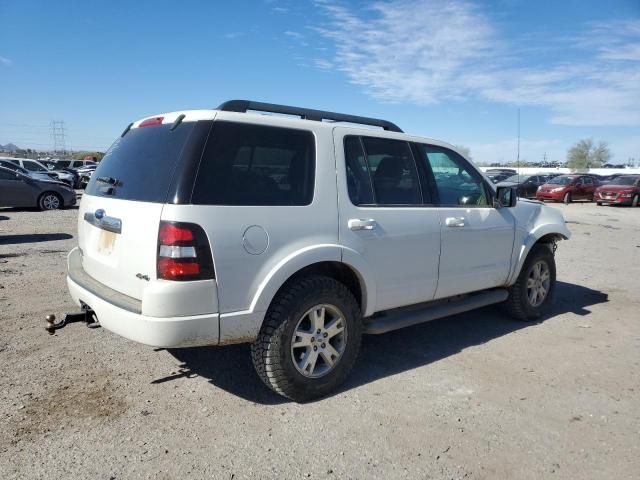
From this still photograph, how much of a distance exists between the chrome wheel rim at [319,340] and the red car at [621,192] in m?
25.3

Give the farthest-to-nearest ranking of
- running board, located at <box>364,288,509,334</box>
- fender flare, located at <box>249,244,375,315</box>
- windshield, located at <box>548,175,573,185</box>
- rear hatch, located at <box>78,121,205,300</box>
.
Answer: windshield, located at <box>548,175,573,185</box>, running board, located at <box>364,288,509,334</box>, fender flare, located at <box>249,244,375,315</box>, rear hatch, located at <box>78,121,205,300</box>

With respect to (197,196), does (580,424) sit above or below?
below

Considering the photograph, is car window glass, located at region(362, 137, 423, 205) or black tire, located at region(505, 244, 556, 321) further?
black tire, located at region(505, 244, 556, 321)

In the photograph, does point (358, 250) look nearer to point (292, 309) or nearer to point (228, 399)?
point (292, 309)

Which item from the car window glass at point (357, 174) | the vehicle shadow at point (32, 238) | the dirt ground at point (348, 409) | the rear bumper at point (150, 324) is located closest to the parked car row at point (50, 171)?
the vehicle shadow at point (32, 238)

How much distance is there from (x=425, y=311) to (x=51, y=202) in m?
15.6

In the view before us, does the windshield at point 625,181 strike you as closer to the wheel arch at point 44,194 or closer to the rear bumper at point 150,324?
the wheel arch at point 44,194

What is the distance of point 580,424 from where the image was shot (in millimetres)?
3199

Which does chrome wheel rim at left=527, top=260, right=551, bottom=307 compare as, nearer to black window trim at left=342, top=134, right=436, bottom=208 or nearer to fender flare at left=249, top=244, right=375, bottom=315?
black window trim at left=342, top=134, right=436, bottom=208

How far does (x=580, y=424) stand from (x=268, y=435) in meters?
2.05

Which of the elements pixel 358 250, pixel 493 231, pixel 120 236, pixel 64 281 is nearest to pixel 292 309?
pixel 358 250

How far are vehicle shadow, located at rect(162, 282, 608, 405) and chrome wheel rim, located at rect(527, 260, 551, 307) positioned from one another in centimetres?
25

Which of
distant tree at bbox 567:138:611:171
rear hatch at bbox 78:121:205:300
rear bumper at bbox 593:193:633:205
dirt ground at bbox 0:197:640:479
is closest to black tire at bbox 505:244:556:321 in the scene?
dirt ground at bbox 0:197:640:479

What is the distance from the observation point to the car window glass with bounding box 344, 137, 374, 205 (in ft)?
11.9
